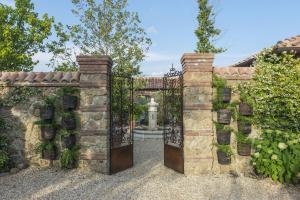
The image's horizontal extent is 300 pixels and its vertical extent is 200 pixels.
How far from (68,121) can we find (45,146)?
947 mm

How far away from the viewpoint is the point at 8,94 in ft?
22.0

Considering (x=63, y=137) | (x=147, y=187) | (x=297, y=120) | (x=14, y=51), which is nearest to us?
(x=147, y=187)

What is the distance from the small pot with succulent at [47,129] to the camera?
6.46m

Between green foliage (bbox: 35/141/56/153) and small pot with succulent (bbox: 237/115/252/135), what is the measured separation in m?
4.64

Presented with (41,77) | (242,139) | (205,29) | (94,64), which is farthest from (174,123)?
(205,29)

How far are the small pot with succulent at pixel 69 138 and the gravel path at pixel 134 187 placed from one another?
2.15 ft

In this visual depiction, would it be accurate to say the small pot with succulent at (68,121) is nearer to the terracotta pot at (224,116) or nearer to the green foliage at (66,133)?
the green foliage at (66,133)

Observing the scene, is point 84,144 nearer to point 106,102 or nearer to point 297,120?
point 106,102

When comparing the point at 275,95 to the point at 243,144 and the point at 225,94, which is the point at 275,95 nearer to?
the point at 225,94

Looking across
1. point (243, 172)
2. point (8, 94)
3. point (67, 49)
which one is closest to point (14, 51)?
point (67, 49)

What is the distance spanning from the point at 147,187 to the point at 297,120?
377 cm

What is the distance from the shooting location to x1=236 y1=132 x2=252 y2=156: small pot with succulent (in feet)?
20.4

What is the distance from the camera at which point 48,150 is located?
6.52 m

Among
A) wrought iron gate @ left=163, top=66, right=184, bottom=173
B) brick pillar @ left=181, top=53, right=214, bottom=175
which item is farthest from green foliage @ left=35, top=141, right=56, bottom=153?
brick pillar @ left=181, top=53, right=214, bottom=175
